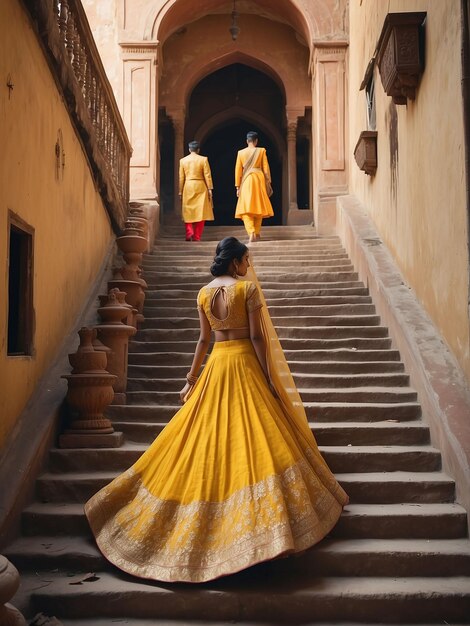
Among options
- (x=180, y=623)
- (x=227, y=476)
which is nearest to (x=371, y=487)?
(x=227, y=476)

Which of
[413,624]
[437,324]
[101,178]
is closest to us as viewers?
[413,624]

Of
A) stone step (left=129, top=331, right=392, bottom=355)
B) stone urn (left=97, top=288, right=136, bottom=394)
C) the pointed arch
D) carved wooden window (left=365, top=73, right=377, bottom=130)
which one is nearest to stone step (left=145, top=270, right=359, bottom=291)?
stone step (left=129, top=331, right=392, bottom=355)

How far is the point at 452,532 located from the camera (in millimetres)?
4312

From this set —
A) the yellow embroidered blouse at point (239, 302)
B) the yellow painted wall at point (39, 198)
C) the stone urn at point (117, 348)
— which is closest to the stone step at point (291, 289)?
the yellow painted wall at point (39, 198)

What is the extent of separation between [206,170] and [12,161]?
7.30 metres

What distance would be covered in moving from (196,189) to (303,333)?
5.27 metres

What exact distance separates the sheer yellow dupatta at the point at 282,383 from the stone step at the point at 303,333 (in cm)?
231

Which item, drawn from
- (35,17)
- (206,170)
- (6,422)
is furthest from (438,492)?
(206,170)

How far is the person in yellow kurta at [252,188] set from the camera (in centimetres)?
1112

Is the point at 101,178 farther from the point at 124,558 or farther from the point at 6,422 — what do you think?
the point at 124,558

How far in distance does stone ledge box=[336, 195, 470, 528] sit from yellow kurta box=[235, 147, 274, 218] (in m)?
2.71

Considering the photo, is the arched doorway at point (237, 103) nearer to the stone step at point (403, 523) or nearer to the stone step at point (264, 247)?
the stone step at point (264, 247)

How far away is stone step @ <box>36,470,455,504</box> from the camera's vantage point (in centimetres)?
461

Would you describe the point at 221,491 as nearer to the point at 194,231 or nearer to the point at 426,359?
the point at 426,359
